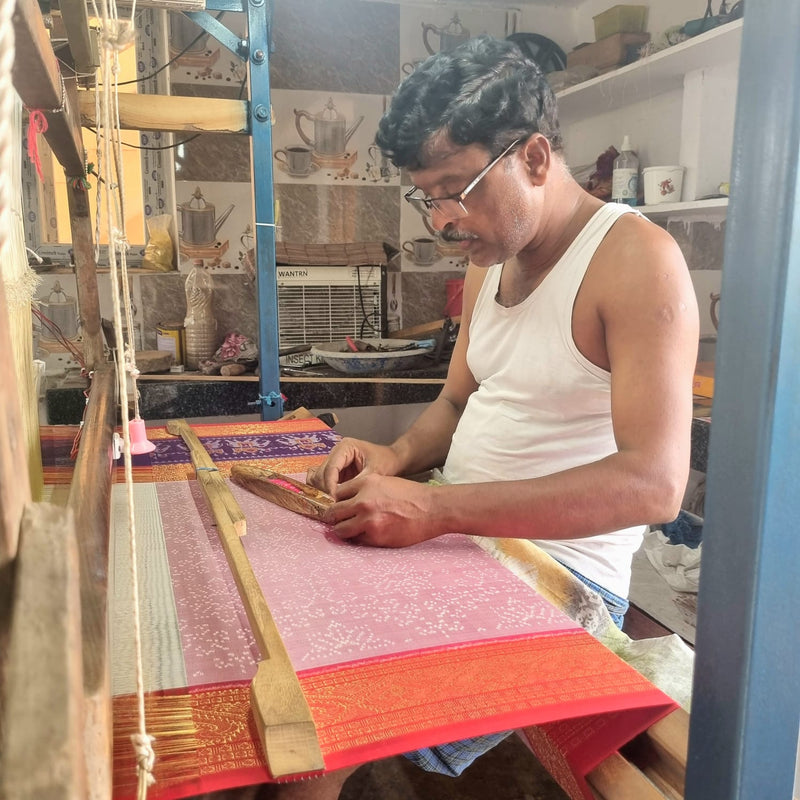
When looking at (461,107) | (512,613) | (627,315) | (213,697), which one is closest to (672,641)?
(512,613)

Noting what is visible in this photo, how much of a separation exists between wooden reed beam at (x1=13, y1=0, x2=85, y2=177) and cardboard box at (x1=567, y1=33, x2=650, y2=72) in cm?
251

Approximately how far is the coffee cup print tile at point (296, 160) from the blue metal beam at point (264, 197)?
147cm

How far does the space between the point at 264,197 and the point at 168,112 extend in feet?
1.09

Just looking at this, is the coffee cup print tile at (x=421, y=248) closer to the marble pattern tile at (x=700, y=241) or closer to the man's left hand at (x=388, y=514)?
the marble pattern tile at (x=700, y=241)

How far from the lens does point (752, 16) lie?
19.2 inches

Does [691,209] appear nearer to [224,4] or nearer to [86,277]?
[224,4]

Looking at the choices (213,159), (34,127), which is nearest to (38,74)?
(34,127)

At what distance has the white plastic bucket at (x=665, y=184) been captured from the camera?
2793mm

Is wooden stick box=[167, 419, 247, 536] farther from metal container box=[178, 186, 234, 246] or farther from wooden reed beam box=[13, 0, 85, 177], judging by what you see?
metal container box=[178, 186, 234, 246]

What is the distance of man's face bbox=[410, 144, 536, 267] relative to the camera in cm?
134

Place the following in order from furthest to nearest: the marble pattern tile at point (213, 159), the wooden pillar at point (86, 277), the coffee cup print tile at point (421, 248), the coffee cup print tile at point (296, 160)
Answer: the coffee cup print tile at point (421, 248)
the coffee cup print tile at point (296, 160)
the marble pattern tile at point (213, 159)
the wooden pillar at point (86, 277)

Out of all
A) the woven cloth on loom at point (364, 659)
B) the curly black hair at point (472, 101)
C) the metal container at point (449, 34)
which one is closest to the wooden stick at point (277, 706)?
the woven cloth on loom at point (364, 659)

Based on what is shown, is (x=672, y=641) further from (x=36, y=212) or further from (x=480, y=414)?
(x=36, y=212)

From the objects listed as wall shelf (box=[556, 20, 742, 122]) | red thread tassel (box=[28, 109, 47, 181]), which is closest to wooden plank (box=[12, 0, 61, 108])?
red thread tassel (box=[28, 109, 47, 181])
